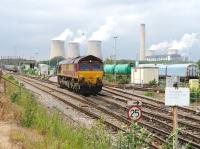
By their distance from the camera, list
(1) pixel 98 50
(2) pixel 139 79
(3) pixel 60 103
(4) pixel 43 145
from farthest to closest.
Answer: (1) pixel 98 50 < (2) pixel 139 79 < (3) pixel 60 103 < (4) pixel 43 145

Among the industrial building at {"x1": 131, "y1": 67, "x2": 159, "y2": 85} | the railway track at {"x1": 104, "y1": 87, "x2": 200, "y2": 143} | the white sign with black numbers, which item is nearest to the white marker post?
the white sign with black numbers

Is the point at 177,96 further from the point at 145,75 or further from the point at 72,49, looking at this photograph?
the point at 72,49

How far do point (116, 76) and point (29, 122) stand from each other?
53.2 meters

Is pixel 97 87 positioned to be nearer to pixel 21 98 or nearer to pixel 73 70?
pixel 73 70

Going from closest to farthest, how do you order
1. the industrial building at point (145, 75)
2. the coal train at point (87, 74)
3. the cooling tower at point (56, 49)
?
the coal train at point (87, 74) < the industrial building at point (145, 75) < the cooling tower at point (56, 49)

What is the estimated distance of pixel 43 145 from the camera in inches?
450

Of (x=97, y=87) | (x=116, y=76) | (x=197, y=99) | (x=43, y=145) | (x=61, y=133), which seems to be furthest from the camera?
(x=116, y=76)

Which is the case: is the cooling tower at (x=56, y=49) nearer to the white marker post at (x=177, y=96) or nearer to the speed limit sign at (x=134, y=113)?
the speed limit sign at (x=134, y=113)

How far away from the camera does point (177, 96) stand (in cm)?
1084

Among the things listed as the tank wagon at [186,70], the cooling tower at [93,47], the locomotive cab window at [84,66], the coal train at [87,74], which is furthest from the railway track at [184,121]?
the cooling tower at [93,47]

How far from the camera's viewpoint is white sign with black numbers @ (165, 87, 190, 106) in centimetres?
1080

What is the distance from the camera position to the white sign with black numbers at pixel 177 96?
1080cm

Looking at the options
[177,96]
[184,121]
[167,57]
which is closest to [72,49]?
[167,57]

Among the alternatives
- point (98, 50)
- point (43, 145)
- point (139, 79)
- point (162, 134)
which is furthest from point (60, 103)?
point (98, 50)
